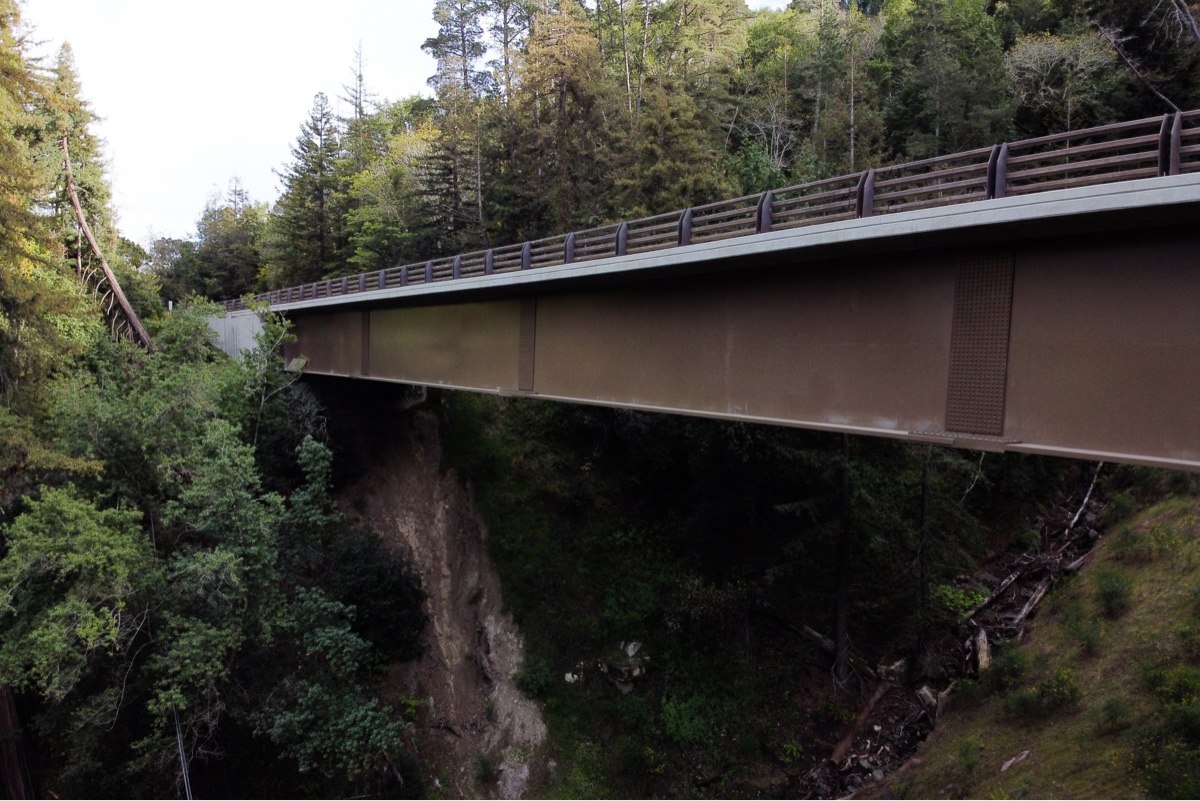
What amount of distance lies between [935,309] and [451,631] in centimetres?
1558

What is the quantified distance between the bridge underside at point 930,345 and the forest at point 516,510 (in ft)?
19.6

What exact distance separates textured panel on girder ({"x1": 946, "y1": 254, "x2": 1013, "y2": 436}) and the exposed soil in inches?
516

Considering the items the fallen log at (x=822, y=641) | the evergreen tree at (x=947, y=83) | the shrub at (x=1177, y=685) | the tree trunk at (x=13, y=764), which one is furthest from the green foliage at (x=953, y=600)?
the tree trunk at (x=13, y=764)

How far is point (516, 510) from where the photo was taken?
21031 millimetres

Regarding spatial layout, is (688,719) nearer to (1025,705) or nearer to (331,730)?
(1025,705)

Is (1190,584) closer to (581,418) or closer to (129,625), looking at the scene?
(581,418)

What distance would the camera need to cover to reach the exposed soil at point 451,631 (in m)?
16.2

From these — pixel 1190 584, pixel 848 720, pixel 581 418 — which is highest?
pixel 581 418

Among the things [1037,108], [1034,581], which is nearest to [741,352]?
[1034,581]

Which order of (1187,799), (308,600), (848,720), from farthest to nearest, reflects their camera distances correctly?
(848,720)
(308,600)
(1187,799)

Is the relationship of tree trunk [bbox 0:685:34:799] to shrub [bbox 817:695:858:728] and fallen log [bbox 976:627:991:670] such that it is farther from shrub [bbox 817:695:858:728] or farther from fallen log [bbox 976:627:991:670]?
fallen log [bbox 976:627:991:670]

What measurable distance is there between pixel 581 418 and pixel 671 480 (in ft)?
11.8

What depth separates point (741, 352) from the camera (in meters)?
10.3

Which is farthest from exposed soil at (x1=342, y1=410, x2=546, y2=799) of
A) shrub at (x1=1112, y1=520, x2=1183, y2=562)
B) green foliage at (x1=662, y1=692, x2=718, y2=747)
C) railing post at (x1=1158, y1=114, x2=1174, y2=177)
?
railing post at (x1=1158, y1=114, x2=1174, y2=177)
